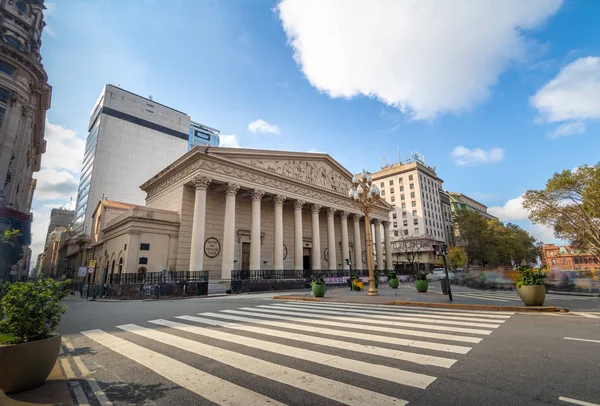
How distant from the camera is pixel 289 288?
87.7ft

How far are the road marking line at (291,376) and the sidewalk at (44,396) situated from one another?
1940 millimetres

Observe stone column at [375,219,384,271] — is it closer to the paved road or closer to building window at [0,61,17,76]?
the paved road

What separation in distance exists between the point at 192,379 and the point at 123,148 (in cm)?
7693

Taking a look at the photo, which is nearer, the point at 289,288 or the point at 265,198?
the point at 289,288

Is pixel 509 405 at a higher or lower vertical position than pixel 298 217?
lower

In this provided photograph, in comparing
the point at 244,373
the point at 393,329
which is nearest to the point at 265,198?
the point at 393,329

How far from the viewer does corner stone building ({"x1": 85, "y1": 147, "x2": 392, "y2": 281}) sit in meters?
25.6

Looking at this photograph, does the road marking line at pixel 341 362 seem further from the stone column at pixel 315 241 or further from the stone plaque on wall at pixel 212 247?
the stone column at pixel 315 241

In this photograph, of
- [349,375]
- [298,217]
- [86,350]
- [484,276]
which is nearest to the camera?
[349,375]

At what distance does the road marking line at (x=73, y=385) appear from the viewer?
3.50 meters

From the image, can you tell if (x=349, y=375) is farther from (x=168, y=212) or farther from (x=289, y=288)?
(x=168, y=212)

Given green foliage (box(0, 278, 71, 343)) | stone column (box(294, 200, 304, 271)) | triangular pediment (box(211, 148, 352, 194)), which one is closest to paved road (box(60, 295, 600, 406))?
green foliage (box(0, 278, 71, 343))

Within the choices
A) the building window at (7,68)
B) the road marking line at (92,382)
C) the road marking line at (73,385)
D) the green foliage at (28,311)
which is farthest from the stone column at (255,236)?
the building window at (7,68)

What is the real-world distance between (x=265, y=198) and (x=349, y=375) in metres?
29.6
